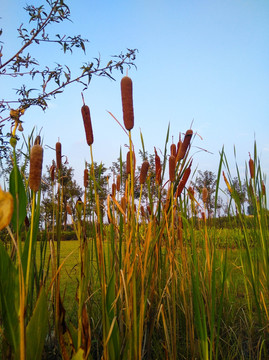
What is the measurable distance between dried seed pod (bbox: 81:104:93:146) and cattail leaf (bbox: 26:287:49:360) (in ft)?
1.15

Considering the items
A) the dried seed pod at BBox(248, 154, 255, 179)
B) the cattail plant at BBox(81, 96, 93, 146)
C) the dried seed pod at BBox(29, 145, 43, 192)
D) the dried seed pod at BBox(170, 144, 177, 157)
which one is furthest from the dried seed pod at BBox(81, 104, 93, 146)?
the dried seed pod at BBox(248, 154, 255, 179)

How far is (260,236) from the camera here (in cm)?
138

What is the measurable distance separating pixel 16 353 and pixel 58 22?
7.11 feet

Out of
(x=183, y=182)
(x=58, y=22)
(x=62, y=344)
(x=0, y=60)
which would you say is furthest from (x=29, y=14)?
(x=62, y=344)

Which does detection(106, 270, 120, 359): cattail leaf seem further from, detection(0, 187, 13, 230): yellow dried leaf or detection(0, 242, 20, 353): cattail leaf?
detection(0, 187, 13, 230): yellow dried leaf

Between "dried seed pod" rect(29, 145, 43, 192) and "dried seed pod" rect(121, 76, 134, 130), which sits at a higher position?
"dried seed pod" rect(121, 76, 134, 130)

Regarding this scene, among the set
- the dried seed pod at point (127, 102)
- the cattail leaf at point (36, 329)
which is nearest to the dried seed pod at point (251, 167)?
the dried seed pod at point (127, 102)

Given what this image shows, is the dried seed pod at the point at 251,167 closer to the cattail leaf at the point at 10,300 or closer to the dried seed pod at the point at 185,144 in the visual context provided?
the dried seed pod at the point at 185,144

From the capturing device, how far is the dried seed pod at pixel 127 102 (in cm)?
66

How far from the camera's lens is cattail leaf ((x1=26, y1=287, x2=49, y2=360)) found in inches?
24.8

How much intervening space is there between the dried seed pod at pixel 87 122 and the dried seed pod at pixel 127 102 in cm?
10

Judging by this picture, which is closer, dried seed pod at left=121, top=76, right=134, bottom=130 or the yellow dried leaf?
the yellow dried leaf

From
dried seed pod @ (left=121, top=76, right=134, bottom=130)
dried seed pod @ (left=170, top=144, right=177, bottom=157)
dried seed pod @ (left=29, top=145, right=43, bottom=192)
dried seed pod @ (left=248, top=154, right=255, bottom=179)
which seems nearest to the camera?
dried seed pod @ (left=29, top=145, right=43, bottom=192)

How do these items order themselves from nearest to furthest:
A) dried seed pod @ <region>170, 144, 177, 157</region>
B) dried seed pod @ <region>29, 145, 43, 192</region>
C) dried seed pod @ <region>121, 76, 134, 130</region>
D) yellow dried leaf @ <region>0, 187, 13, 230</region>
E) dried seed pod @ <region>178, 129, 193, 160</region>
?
yellow dried leaf @ <region>0, 187, 13, 230</region> < dried seed pod @ <region>29, 145, 43, 192</region> < dried seed pod @ <region>121, 76, 134, 130</region> < dried seed pod @ <region>178, 129, 193, 160</region> < dried seed pod @ <region>170, 144, 177, 157</region>
